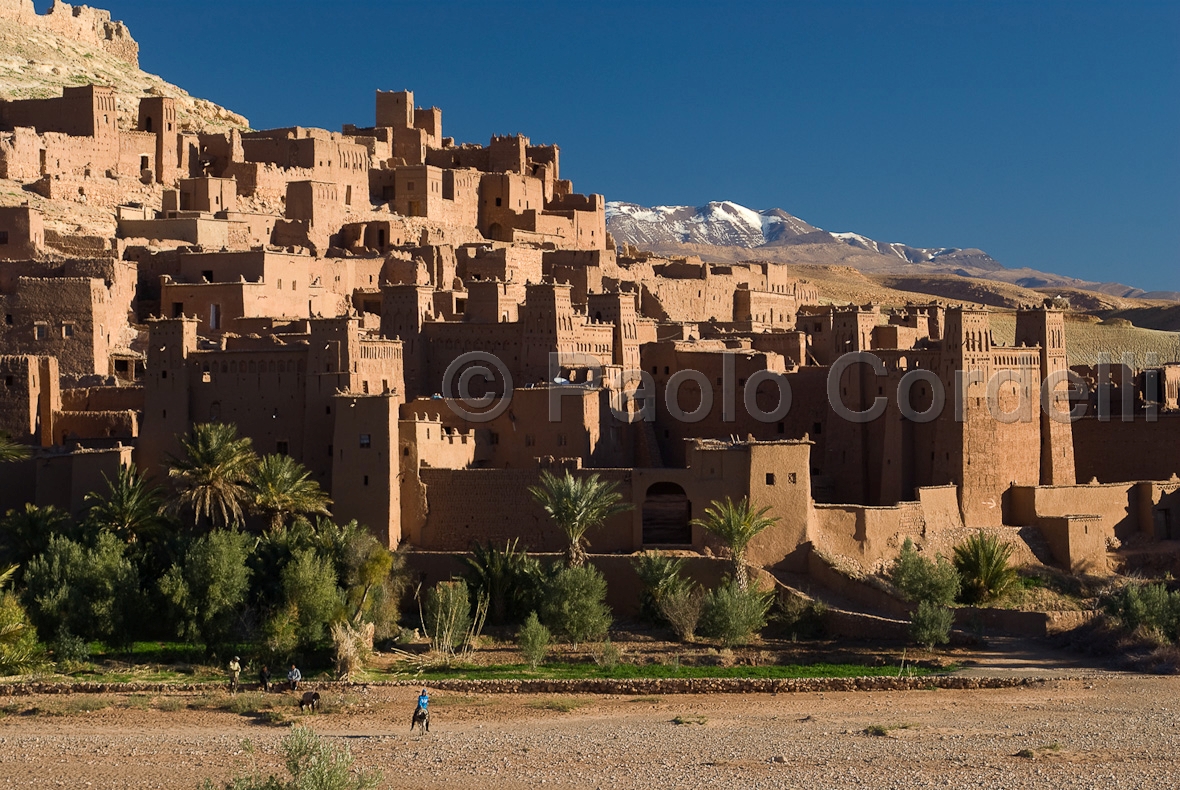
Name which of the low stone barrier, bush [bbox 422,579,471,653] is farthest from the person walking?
bush [bbox 422,579,471,653]

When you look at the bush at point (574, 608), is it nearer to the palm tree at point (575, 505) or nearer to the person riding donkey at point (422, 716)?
the palm tree at point (575, 505)

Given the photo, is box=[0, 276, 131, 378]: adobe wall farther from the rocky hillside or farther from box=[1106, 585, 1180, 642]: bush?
box=[1106, 585, 1180, 642]: bush

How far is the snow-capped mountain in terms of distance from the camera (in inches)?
6373

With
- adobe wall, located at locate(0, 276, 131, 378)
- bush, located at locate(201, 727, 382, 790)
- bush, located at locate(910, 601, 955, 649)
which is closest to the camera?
bush, located at locate(201, 727, 382, 790)

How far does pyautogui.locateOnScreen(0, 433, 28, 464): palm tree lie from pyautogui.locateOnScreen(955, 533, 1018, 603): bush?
17801mm

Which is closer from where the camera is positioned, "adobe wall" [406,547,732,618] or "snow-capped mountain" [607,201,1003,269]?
"adobe wall" [406,547,732,618]

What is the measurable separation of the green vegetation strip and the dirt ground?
3.08ft

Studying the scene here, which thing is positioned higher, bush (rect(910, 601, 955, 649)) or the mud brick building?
the mud brick building

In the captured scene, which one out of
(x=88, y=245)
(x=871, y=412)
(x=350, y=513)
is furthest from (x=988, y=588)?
(x=88, y=245)

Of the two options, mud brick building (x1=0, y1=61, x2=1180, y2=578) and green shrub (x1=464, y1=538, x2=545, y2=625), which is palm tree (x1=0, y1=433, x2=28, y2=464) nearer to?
mud brick building (x1=0, y1=61, x2=1180, y2=578)

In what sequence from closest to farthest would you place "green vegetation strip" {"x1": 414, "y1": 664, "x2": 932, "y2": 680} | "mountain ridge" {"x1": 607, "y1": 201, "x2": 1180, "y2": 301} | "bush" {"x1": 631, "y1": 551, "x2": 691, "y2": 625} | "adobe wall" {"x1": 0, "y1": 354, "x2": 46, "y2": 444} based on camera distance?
"green vegetation strip" {"x1": 414, "y1": 664, "x2": 932, "y2": 680} → "bush" {"x1": 631, "y1": 551, "x2": 691, "y2": 625} → "adobe wall" {"x1": 0, "y1": 354, "x2": 46, "y2": 444} → "mountain ridge" {"x1": 607, "y1": 201, "x2": 1180, "y2": 301}

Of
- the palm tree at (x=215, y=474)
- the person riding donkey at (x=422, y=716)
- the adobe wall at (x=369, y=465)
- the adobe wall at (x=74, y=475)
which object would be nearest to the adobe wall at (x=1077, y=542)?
the adobe wall at (x=369, y=465)

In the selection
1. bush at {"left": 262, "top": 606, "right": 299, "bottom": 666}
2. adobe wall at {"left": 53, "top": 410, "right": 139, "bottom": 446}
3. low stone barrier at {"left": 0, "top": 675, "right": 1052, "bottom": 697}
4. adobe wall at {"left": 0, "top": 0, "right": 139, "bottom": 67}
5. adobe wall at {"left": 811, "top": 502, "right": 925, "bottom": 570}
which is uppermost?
adobe wall at {"left": 0, "top": 0, "right": 139, "bottom": 67}

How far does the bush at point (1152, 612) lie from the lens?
32281mm
